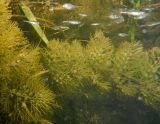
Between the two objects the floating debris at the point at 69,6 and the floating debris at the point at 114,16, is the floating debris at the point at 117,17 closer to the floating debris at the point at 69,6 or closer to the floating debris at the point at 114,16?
the floating debris at the point at 114,16

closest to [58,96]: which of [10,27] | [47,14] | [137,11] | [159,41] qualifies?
[47,14]

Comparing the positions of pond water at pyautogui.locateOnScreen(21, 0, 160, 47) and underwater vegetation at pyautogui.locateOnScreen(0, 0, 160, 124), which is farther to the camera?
pond water at pyautogui.locateOnScreen(21, 0, 160, 47)

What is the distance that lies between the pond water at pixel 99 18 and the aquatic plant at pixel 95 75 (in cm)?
75

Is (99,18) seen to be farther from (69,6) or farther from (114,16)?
(69,6)

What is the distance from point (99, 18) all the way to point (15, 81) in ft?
10.7

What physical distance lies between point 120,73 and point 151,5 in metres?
1.82

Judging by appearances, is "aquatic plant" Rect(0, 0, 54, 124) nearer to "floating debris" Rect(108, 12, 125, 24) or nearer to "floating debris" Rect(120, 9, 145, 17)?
"floating debris" Rect(108, 12, 125, 24)

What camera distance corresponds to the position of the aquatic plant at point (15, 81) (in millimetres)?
3914

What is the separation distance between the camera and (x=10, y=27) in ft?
12.9

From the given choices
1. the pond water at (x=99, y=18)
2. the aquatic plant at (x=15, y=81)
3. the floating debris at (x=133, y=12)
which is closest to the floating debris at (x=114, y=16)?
the pond water at (x=99, y=18)

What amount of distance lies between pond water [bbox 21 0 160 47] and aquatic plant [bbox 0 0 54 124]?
4.73 feet

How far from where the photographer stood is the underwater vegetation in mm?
4012

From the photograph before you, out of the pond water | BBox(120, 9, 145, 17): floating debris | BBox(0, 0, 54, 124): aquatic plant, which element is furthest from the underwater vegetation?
BBox(120, 9, 145, 17): floating debris

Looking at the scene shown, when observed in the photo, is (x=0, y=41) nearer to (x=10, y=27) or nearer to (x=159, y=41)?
(x=10, y=27)
